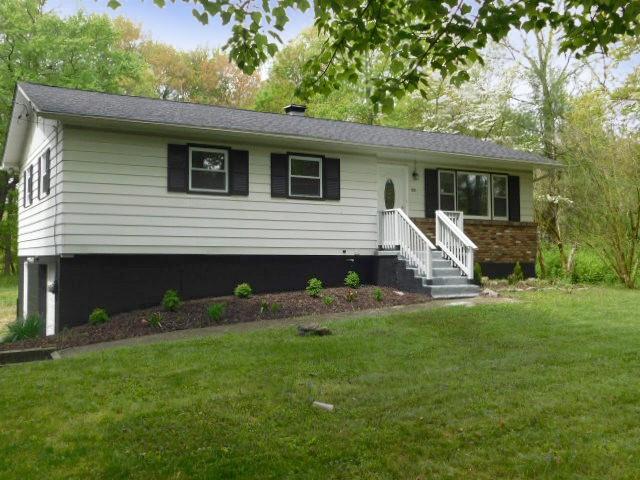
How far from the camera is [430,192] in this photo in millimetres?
15125

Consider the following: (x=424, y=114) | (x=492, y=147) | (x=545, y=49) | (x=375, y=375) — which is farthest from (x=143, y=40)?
(x=375, y=375)

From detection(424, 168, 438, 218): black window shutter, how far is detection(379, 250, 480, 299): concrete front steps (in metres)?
1.99

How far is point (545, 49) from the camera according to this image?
25.7 metres

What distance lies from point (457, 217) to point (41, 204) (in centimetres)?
978

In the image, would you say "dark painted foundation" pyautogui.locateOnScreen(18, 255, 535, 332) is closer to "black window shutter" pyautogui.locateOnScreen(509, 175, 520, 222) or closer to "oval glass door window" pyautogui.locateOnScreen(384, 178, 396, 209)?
"oval glass door window" pyautogui.locateOnScreen(384, 178, 396, 209)

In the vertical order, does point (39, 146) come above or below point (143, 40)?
below

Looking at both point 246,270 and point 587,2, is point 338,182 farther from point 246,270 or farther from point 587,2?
point 587,2

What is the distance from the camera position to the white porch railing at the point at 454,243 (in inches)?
488

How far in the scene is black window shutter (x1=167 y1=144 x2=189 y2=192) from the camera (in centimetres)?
1171

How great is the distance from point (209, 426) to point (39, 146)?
1113 centimetres

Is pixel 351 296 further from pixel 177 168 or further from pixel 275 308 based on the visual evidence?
pixel 177 168

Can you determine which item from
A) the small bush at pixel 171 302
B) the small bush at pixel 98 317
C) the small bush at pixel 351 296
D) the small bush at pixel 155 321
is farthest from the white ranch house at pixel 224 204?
the small bush at pixel 155 321

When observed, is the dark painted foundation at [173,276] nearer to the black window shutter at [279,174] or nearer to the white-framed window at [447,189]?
the black window shutter at [279,174]

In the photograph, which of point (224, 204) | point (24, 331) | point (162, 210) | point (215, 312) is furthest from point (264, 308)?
point (24, 331)
